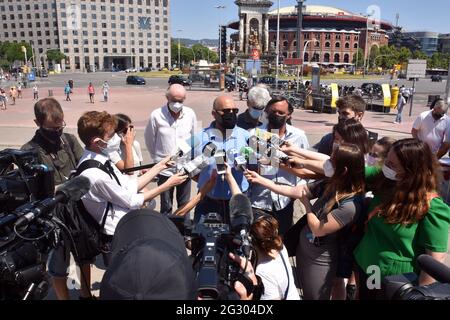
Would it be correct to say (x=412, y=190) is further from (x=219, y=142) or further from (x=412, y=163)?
(x=219, y=142)

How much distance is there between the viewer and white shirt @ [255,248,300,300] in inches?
98.3

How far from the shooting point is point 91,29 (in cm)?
11931

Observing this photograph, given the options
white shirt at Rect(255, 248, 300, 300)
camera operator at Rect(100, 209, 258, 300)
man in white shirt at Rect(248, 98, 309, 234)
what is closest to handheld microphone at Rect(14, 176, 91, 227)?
camera operator at Rect(100, 209, 258, 300)

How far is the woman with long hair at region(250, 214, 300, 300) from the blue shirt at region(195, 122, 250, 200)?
0.87 metres

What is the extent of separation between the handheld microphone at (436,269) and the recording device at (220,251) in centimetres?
74

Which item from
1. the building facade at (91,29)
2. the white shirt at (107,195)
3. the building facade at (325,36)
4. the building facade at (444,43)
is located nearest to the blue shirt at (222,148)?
the white shirt at (107,195)

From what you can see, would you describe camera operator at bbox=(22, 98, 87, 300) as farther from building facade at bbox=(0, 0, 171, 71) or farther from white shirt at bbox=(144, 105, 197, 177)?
building facade at bbox=(0, 0, 171, 71)

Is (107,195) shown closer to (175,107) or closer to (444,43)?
(175,107)

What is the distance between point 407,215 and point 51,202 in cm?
202

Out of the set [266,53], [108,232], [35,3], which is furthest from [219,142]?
[35,3]

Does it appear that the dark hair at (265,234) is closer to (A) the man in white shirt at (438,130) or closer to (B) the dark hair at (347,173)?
(B) the dark hair at (347,173)

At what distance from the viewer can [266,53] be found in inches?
3984

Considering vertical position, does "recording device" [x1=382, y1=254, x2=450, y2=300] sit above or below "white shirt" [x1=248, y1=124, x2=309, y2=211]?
above
